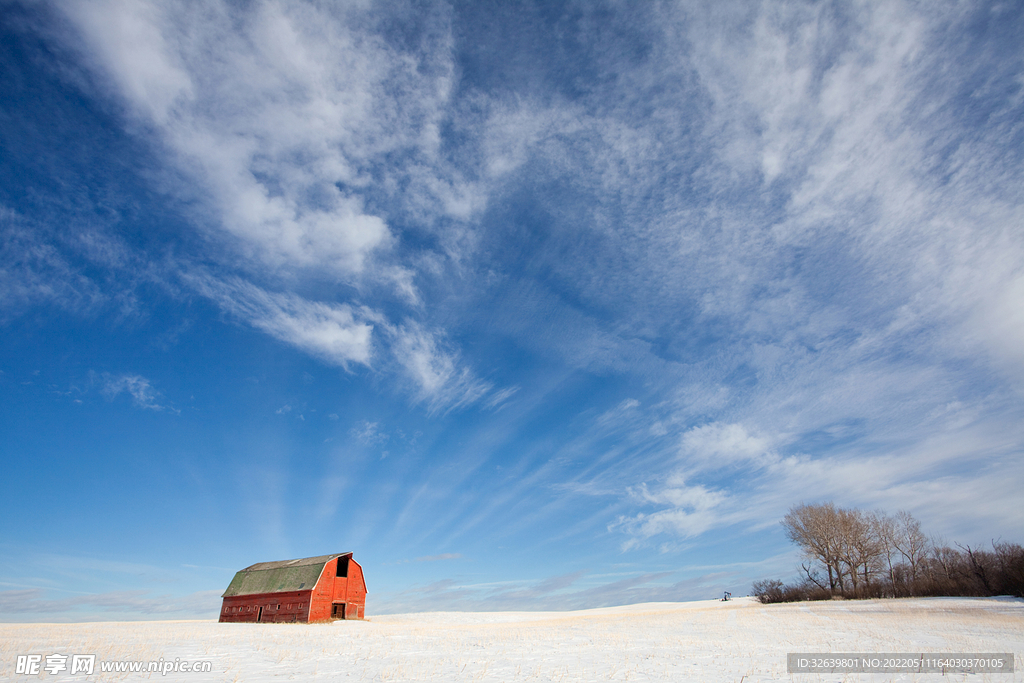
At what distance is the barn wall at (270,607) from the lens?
38.3m

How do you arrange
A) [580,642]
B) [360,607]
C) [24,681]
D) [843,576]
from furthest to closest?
1. [843,576]
2. [360,607]
3. [580,642]
4. [24,681]

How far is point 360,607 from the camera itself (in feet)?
146

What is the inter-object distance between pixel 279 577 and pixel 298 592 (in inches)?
179

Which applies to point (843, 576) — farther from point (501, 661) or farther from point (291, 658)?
point (291, 658)

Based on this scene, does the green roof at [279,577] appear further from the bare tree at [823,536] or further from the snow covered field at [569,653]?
the bare tree at [823,536]

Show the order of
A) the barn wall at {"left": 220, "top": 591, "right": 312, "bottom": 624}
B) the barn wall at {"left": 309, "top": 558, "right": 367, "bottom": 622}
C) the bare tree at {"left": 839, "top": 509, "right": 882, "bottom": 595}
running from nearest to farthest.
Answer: the barn wall at {"left": 220, "top": 591, "right": 312, "bottom": 624} < the barn wall at {"left": 309, "top": 558, "right": 367, "bottom": 622} < the bare tree at {"left": 839, "top": 509, "right": 882, "bottom": 595}

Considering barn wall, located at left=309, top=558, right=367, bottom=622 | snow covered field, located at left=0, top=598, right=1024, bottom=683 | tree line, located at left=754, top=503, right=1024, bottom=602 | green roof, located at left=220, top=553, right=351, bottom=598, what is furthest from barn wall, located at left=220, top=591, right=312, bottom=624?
tree line, located at left=754, top=503, right=1024, bottom=602

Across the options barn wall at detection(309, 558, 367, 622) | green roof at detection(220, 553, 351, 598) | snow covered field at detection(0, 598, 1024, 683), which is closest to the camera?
snow covered field at detection(0, 598, 1024, 683)

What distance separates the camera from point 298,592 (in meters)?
39.1

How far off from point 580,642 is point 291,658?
12.9m

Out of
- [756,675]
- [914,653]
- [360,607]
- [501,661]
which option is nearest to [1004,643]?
[914,653]

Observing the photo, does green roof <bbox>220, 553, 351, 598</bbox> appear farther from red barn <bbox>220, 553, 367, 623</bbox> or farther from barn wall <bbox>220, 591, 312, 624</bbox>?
barn wall <bbox>220, 591, 312, 624</bbox>

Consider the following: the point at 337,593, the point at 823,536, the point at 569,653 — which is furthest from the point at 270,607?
the point at 823,536

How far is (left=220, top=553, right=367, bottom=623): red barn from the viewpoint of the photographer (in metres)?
38.8
